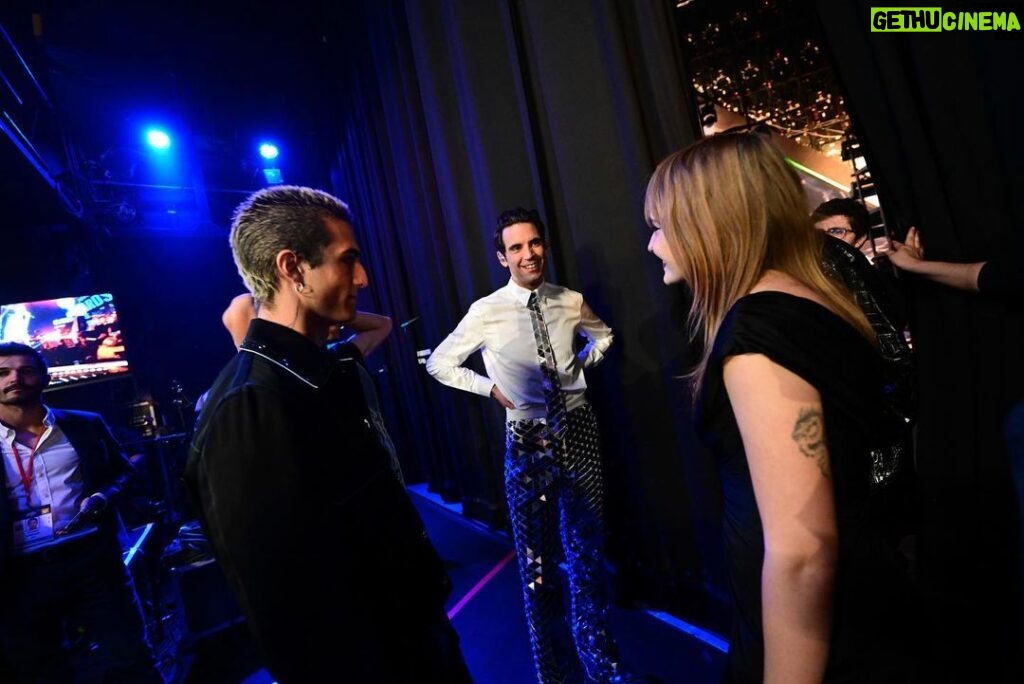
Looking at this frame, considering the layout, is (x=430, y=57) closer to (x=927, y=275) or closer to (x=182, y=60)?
(x=927, y=275)

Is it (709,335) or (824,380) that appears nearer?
(824,380)

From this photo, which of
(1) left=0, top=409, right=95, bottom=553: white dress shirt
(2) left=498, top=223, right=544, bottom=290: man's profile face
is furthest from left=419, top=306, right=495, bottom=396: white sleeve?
(1) left=0, top=409, right=95, bottom=553: white dress shirt

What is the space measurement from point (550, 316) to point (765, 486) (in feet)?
5.21

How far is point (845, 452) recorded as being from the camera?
31.7 inches

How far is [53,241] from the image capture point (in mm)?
6375

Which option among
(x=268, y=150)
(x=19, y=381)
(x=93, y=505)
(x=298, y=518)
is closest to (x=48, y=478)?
(x=93, y=505)

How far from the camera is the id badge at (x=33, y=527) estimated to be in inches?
95.3

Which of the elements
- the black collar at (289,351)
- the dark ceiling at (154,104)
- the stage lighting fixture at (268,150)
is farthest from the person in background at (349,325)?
the stage lighting fixture at (268,150)

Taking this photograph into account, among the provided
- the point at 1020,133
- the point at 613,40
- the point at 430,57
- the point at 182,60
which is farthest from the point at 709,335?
the point at 182,60

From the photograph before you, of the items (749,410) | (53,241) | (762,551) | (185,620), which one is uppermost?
(53,241)

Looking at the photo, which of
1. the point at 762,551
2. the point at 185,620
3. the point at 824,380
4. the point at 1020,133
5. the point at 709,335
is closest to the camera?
the point at 824,380

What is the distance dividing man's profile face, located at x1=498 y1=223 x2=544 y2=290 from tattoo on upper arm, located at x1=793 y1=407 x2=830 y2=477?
5.16 feet

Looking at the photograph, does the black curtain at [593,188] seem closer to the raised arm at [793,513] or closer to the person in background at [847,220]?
the person in background at [847,220]

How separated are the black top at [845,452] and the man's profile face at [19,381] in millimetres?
3456
